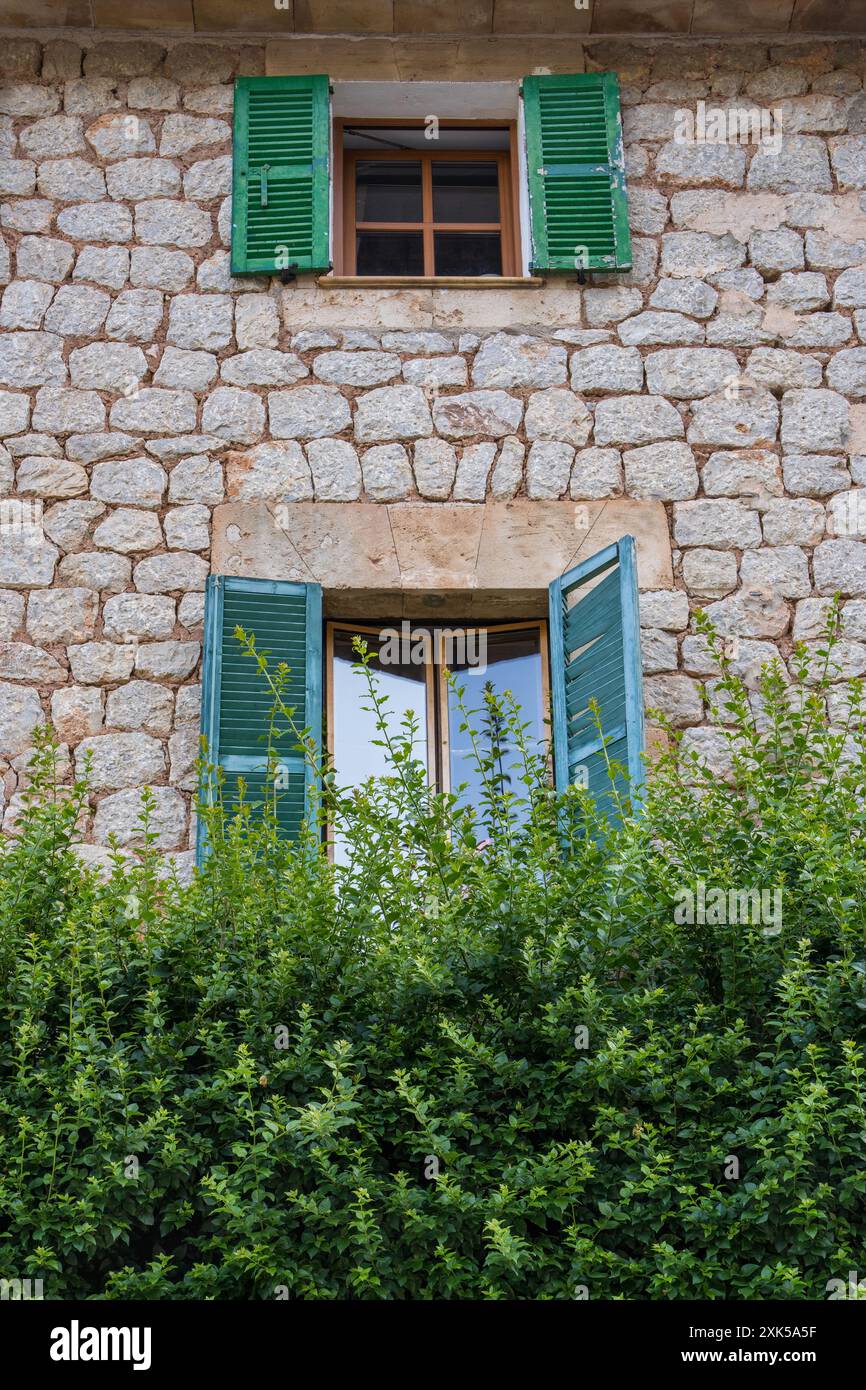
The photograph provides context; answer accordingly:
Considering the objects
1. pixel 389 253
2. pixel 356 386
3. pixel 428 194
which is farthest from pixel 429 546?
pixel 428 194

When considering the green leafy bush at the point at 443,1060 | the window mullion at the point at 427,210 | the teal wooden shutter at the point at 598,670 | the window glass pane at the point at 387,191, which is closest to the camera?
the green leafy bush at the point at 443,1060

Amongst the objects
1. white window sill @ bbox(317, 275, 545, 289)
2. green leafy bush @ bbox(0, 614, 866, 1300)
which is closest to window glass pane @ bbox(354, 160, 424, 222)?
white window sill @ bbox(317, 275, 545, 289)

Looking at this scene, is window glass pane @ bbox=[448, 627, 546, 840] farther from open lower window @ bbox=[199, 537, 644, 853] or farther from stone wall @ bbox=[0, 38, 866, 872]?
stone wall @ bbox=[0, 38, 866, 872]

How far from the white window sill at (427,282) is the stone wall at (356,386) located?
4cm

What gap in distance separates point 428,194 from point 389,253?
36cm

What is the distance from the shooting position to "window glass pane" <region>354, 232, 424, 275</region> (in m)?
7.38

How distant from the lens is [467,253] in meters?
7.45

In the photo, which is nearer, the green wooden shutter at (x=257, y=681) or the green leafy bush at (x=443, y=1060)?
the green leafy bush at (x=443, y=1060)

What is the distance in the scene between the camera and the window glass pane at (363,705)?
6633 millimetres

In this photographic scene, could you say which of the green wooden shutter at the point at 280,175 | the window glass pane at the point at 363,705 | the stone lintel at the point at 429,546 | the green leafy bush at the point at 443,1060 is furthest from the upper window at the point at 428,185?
the green leafy bush at the point at 443,1060

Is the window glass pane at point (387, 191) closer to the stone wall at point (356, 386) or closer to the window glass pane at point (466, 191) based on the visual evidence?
the window glass pane at point (466, 191)

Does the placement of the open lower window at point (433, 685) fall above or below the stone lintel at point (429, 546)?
below

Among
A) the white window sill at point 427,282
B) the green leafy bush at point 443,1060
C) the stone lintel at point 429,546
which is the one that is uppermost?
the white window sill at point 427,282

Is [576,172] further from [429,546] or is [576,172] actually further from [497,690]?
[497,690]
